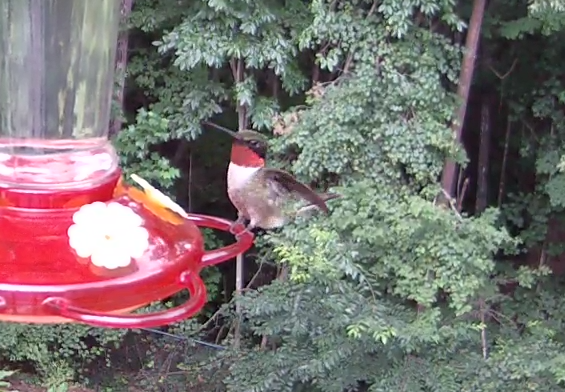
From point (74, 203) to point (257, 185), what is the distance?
0.48 metres

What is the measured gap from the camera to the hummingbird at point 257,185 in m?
1.33

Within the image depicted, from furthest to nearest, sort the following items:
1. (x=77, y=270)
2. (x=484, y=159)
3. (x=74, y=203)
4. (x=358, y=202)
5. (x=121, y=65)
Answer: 1. (x=484, y=159)
2. (x=121, y=65)
3. (x=358, y=202)
4. (x=74, y=203)
5. (x=77, y=270)

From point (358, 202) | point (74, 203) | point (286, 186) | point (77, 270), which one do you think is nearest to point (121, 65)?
point (358, 202)

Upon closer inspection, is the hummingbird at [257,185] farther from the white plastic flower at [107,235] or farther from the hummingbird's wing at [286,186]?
the white plastic flower at [107,235]

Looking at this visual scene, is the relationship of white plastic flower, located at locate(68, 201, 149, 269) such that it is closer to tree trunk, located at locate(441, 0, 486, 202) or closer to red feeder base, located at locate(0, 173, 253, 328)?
red feeder base, located at locate(0, 173, 253, 328)

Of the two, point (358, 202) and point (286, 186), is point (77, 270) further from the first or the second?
point (358, 202)

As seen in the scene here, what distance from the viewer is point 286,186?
1.39m

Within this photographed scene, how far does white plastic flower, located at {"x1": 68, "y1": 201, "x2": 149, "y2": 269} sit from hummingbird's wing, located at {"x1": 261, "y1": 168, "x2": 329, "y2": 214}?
45cm

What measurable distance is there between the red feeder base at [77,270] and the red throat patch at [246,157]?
357 mm

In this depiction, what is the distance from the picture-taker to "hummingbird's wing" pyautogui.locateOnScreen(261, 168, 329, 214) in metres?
1.34

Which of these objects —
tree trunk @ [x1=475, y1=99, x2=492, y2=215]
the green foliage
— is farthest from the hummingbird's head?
tree trunk @ [x1=475, y1=99, x2=492, y2=215]

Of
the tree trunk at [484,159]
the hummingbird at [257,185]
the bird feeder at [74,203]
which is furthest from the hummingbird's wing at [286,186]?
the tree trunk at [484,159]

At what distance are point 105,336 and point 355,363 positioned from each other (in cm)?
155

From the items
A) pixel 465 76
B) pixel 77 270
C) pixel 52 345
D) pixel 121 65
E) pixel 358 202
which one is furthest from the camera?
pixel 52 345
